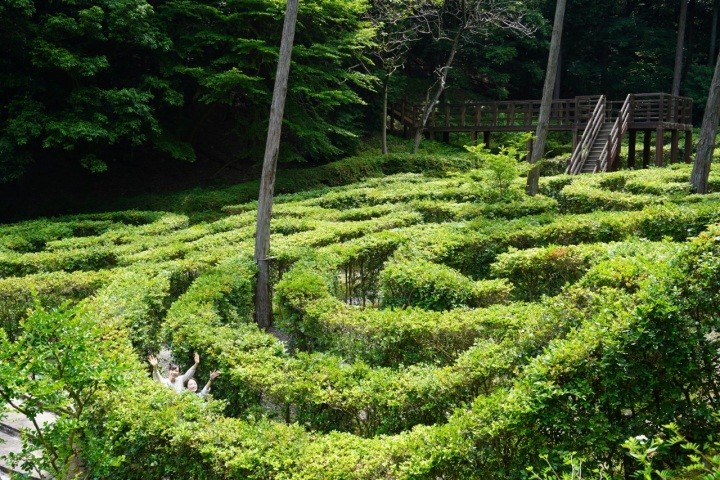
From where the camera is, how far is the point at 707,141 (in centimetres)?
1277

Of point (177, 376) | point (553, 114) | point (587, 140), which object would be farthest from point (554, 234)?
point (553, 114)

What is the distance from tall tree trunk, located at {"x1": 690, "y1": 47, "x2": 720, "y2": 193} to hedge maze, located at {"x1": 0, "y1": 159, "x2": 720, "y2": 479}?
0.75m

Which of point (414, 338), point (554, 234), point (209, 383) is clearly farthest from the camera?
point (554, 234)

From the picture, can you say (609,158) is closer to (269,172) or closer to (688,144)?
(688,144)

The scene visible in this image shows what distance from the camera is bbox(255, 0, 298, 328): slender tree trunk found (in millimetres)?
9547

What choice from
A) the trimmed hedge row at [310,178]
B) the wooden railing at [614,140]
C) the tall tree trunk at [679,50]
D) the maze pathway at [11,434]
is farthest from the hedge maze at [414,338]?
the tall tree trunk at [679,50]

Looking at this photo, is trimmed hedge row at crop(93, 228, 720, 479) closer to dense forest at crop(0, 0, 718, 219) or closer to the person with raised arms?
the person with raised arms

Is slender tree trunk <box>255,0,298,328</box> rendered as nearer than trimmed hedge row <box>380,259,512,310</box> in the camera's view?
No

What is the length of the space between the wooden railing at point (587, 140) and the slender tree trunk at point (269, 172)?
13.4 meters

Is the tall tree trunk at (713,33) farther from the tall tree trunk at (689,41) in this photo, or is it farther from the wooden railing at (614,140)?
the wooden railing at (614,140)

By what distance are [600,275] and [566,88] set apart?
33713 millimetres

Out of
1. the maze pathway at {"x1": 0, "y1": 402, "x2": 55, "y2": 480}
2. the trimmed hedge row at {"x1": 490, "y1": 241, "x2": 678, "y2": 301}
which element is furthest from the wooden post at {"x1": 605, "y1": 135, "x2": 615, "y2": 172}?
the maze pathway at {"x1": 0, "y1": 402, "x2": 55, "y2": 480}

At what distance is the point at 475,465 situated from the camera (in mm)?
4582

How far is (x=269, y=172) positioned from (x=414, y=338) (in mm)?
4433
